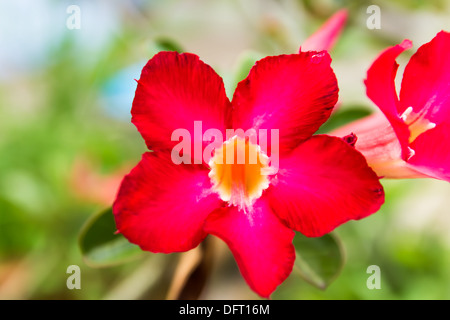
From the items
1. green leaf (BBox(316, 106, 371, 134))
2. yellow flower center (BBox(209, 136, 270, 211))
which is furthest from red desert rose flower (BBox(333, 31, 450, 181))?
green leaf (BBox(316, 106, 371, 134))

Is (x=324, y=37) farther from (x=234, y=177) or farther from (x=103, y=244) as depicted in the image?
(x=103, y=244)

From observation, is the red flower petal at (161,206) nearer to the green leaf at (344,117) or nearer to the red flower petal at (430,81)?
the red flower petal at (430,81)

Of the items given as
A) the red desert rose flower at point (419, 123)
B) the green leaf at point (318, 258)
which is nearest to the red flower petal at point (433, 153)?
the red desert rose flower at point (419, 123)

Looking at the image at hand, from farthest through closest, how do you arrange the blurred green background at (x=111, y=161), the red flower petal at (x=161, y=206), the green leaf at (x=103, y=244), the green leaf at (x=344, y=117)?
the blurred green background at (x=111, y=161) < the green leaf at (x=344, y=117) < the green leaf at (x=103, y=244) < the red flower petal at (x=161, y=206)

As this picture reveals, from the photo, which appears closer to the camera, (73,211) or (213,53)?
(73,211)

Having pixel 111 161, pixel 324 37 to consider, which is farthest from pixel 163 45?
pixel 111 161

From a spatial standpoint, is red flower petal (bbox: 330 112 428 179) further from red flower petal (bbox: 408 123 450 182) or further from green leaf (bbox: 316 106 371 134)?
green leaf (bbox: 316 106 371 134)

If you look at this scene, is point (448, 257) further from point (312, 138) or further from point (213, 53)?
point (213, 53)
